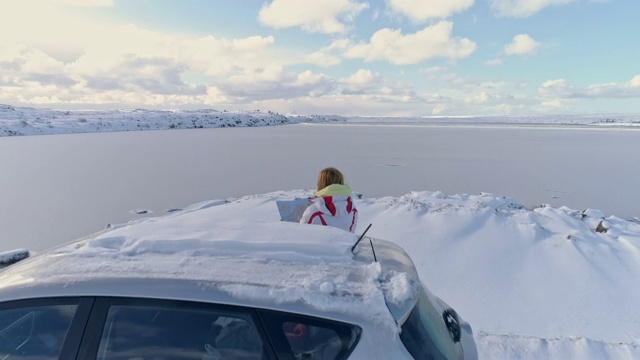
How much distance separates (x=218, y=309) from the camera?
69.7 inches

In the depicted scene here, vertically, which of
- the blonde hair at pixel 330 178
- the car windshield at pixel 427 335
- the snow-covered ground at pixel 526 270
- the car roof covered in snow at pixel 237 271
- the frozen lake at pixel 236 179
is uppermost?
the blonde hair at pixel 330 178

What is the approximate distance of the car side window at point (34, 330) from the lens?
1.85 metres

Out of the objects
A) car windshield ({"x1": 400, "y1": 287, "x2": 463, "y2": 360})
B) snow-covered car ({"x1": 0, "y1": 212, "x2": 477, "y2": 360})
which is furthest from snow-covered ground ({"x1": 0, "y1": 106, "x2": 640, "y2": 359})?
car windshield ({"x1": 400, "y1": 287, "x2": 463, "y2": 360})

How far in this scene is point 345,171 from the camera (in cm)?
1524

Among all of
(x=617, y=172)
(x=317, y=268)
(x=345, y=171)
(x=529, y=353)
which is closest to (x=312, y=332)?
(x=317, y=268)

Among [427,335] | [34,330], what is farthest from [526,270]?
[34,330]

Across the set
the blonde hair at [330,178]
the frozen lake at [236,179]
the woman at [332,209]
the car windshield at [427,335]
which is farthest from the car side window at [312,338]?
the frozen lake at [236,179]

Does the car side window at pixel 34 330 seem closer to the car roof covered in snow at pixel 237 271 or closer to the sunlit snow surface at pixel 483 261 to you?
the car roof covered in snow at pixel 237 271

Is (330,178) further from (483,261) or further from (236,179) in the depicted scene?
(236,179)

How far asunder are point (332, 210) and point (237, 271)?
1822mm

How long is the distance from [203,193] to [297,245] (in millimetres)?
9850

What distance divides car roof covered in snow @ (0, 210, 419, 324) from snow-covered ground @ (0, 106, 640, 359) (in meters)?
0.47

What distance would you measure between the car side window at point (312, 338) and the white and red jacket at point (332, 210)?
1.94 meters

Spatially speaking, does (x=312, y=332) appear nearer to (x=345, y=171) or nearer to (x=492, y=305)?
(x=492, y=305)
